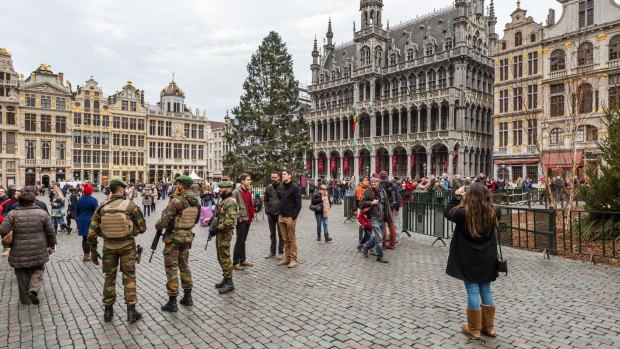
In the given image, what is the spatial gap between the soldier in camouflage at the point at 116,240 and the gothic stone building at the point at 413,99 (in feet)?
130

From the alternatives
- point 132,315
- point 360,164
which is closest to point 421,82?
point 360,164

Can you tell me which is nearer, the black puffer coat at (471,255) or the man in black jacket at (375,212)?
the black puffer coat at (471,255)

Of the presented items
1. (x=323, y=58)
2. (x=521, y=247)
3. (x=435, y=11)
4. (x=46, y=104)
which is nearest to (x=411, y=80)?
(x=435, y=11)

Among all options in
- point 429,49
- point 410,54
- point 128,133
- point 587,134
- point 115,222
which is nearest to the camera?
point 115,222

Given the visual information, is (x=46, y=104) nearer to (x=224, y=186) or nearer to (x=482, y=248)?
(x=224, y=186)

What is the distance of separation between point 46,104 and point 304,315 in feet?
197

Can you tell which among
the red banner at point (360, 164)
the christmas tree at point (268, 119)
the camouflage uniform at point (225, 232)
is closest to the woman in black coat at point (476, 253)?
the camouflage uniform at point (225, 232)

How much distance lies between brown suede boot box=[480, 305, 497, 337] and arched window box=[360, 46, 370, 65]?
159 ft

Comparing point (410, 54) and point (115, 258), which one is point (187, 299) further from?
point (410, 54)

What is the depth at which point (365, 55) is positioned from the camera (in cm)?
5044

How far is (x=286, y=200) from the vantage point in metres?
8.51

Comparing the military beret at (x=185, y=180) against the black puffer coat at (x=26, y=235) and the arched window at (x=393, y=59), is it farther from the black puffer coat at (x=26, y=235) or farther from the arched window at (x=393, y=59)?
the arched window at (x=393, y=59)

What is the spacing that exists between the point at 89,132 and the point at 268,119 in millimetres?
39235

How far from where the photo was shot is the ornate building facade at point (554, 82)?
30688 mm
